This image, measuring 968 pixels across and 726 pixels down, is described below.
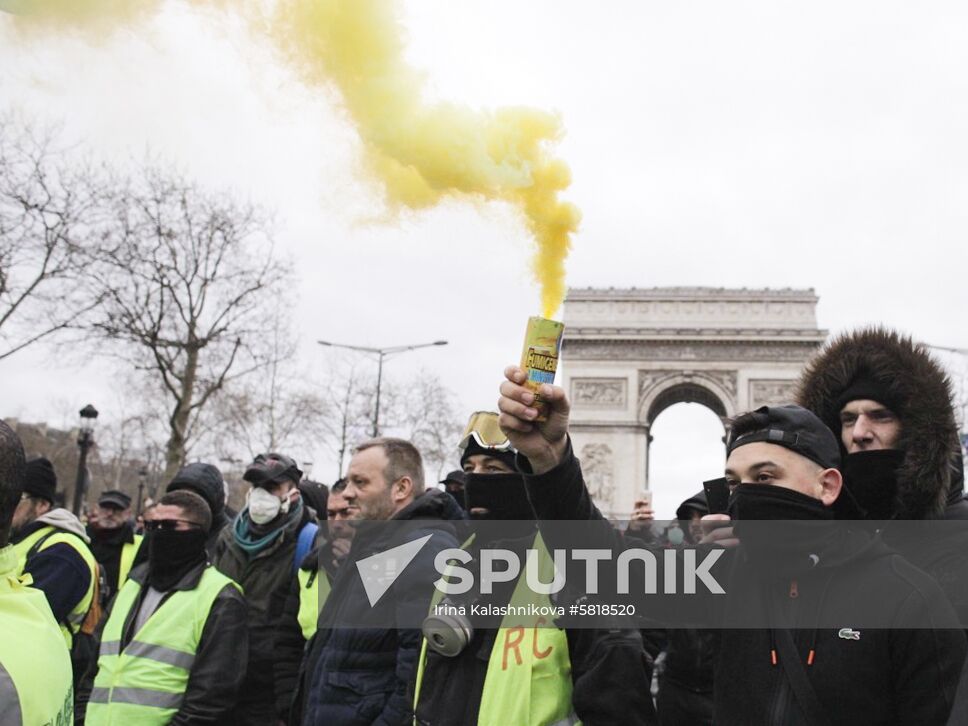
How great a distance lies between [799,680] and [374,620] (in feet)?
6.89

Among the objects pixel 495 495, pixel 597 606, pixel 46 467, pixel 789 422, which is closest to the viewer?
pixel 789 422

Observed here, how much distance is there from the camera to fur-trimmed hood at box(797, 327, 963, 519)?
9.69 feet

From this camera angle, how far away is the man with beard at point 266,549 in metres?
5.32

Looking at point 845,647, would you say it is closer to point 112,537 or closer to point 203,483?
point 203,483

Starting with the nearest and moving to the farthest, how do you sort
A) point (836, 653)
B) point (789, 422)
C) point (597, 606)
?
1. point (836, 653)
2. point (789, 422)
3. point (597, 606)

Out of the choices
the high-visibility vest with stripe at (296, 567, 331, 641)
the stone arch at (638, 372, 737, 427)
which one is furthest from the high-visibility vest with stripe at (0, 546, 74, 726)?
the stone arch at (638, 372, 737, 427)

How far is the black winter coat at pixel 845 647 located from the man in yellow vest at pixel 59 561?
2.90 m

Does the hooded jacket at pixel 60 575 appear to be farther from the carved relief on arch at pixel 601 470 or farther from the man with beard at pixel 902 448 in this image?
the carved relief on arch at pixel 601 470

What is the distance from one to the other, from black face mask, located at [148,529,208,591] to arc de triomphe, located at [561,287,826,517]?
118 ft

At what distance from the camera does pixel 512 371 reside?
251 cm

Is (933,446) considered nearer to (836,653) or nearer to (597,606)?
(836,653)

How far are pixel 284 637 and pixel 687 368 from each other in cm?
3751

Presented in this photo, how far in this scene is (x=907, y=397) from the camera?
3.12m

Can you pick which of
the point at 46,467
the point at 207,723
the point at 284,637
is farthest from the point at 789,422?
the point at 46,467
